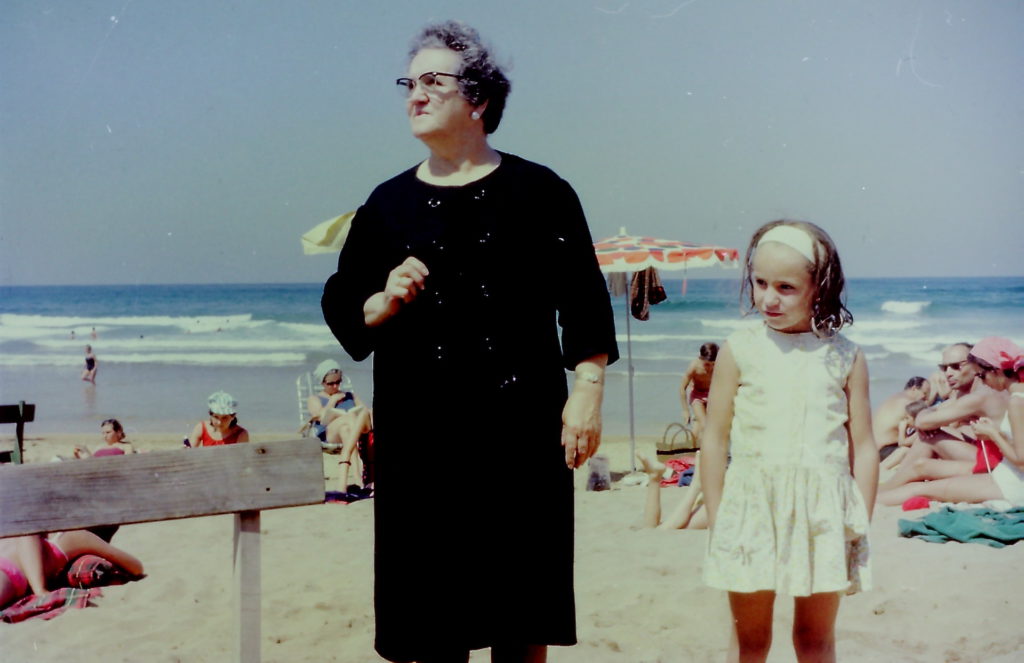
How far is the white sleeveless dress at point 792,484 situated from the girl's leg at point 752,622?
0.31 feet

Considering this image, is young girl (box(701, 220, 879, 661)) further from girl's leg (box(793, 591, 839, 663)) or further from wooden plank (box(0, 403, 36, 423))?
wooden plank (box(0, 403, 36, 423))

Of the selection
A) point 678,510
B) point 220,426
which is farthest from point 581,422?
point 220,426

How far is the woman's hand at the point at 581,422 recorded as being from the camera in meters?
2.39

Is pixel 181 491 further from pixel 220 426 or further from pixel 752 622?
pixel 220 426

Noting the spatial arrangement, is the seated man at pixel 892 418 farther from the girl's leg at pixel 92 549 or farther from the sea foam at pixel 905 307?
the sea foam at pixel 905 307

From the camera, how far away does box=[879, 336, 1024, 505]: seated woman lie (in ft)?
19.1

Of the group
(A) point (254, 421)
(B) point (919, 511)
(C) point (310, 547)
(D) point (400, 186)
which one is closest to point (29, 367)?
(A) point (254, 421)

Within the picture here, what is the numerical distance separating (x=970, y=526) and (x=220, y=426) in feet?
16.6

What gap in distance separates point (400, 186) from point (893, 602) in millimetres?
3014

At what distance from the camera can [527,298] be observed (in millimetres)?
2469

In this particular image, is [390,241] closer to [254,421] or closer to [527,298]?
[527,298]

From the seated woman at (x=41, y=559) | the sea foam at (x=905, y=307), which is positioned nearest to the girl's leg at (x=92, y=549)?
the seated woman at (x=41, y=559)

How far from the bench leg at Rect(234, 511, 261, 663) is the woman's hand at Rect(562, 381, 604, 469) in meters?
0.73

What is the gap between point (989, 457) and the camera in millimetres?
6305
